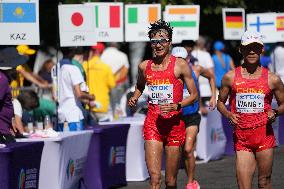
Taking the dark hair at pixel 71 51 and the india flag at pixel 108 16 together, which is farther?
the india flag at pixel 108 16

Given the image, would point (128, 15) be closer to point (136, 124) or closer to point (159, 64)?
point (136, 124)

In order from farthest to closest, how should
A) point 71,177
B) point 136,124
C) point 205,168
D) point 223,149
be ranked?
1. point 223,149
2. point 205,168
3. point 136,124
4. point 71,177

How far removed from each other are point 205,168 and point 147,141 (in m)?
6.44

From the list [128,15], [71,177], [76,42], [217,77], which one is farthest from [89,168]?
[217,77]

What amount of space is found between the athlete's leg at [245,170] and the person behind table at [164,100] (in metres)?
1.20

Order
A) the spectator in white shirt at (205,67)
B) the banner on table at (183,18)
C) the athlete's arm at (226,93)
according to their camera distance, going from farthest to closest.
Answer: the spectator in white shirt at (205,67) → the banner on table at (183,18) → the athlete's arm at (226,93)

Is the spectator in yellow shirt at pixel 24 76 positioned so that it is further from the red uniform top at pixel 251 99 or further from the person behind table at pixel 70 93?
the red uniform top at pixel 251 99

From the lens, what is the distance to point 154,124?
42.0 feet

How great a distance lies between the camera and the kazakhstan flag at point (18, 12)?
50.1 feet

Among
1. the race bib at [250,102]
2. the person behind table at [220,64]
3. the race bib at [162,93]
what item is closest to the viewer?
the race bib at [250,102]

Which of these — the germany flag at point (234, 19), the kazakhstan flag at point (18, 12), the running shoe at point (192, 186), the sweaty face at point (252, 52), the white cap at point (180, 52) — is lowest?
the running shoe at point (192, 186)

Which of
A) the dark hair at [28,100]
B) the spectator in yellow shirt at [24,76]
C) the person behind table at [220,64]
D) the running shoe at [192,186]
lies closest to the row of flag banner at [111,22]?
the dark hair at [28,100]

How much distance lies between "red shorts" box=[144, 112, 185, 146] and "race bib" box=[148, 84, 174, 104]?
177 mm

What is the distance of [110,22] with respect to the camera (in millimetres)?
19453
